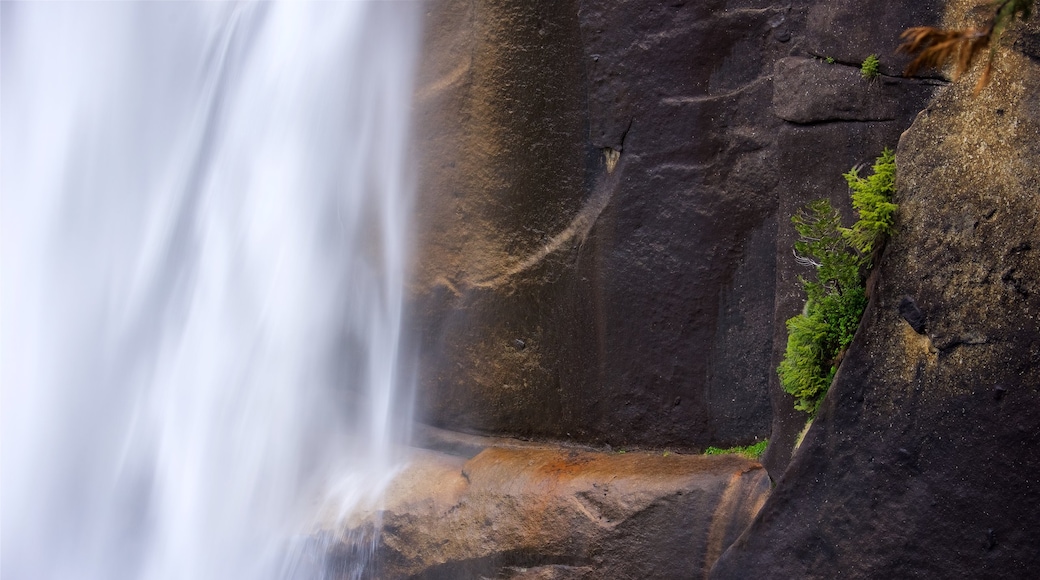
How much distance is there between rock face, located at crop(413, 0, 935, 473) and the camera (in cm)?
414

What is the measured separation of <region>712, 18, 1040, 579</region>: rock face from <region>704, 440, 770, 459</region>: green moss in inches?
25.6

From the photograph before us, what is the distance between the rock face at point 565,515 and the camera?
4.16m

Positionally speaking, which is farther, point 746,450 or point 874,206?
point 746,450

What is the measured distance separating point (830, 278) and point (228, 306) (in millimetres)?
3868

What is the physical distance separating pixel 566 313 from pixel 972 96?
232 cm

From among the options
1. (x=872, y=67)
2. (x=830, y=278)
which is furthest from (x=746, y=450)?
(x=872, y=67)

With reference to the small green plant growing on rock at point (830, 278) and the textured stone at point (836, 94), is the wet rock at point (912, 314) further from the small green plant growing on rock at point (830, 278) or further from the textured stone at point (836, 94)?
the textured stone at point (836, 94)

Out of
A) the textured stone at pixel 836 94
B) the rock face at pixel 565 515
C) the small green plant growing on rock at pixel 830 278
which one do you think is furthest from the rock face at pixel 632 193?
the rock face at pixel 565 515

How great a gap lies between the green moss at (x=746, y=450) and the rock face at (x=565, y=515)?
0.20 feet

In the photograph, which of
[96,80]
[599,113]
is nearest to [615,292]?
[599,113]

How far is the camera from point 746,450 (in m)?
4.50

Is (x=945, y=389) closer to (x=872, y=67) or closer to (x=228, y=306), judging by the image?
(x=872, y=67)

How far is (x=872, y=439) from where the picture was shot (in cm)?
356

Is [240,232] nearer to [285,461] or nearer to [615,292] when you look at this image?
[285,461]
